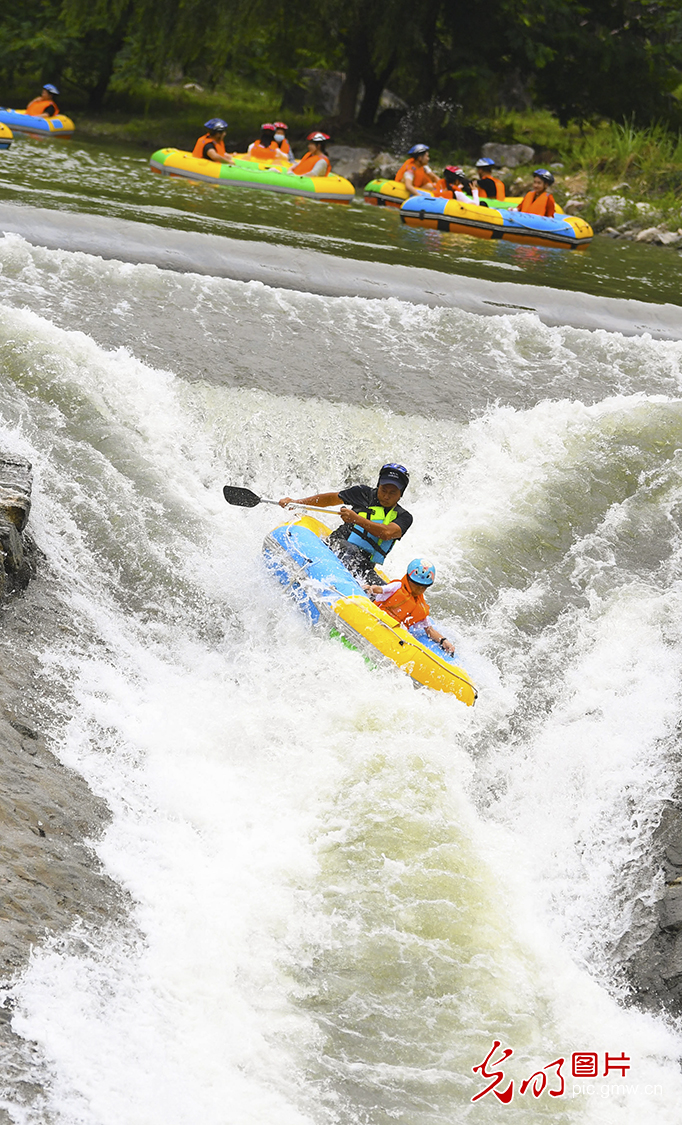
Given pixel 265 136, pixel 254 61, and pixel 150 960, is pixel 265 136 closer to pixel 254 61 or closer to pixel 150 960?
pixel 254 61

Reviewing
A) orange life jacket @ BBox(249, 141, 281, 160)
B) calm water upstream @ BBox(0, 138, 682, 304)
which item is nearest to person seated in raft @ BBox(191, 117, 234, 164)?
orange life jacket @ BBox(249, 141, 281, 160)

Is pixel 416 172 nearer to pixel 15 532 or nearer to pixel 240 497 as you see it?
pixel 240 497

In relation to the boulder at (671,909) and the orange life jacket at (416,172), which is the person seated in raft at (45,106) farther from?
the boulder at (671,909)

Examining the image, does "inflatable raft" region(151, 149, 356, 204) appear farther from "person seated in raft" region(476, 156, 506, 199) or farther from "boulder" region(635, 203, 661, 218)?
"boulder" region(635, 203, 661, 218)

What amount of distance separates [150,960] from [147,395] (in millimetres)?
4899

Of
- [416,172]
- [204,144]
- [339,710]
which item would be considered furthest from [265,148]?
[339,710]

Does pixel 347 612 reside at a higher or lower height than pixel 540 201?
lower

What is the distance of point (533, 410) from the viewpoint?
28.9 ft

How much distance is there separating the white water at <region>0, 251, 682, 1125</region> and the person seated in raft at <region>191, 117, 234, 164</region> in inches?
348

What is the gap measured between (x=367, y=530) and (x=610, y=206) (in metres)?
12.8

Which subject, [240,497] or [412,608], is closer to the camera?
[412,608]

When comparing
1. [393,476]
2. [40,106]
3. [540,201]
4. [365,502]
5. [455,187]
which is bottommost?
[40,106]

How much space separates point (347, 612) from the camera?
19.6 feet

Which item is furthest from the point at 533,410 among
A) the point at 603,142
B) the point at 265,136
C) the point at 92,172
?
the point at 603,142
